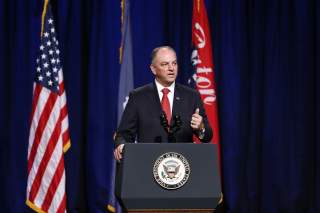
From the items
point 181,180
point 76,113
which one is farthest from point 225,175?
point 181,180

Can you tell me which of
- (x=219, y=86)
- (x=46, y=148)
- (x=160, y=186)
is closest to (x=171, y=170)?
(x=160, y=186)

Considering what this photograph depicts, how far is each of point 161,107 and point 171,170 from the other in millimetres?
592

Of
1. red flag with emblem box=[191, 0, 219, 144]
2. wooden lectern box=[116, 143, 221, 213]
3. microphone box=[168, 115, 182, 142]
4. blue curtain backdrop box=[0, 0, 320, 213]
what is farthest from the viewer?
blue curtain backdrop box=[0, 0, 320, 213]

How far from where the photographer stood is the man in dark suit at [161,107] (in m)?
3.24

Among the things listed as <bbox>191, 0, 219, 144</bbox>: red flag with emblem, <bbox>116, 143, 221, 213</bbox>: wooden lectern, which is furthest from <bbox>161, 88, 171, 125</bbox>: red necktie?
<bbox>191, 0, 219, 144</bbox>: red flag with emblem

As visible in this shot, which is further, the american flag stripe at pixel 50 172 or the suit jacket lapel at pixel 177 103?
the american flag stripe at pixel 50 172

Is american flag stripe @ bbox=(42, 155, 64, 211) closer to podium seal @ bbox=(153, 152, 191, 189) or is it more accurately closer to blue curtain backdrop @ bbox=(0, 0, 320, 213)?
blue curtain backdrop @ bbox=(0, 0, 320, 213)

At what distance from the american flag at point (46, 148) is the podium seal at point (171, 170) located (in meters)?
2.92

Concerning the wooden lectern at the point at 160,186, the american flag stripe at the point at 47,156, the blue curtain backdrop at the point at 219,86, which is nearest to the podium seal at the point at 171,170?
the wooden lectern at the point at 160,186

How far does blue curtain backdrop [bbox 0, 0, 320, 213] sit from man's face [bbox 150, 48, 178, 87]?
289 centimetres

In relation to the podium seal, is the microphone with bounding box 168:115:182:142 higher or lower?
higher

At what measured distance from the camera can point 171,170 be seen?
2.79 metres

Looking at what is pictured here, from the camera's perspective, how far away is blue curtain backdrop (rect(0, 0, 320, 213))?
6105 mm

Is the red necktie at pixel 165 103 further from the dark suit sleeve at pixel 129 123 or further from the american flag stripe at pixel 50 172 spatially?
the american flag stripe at pixel 50 172
